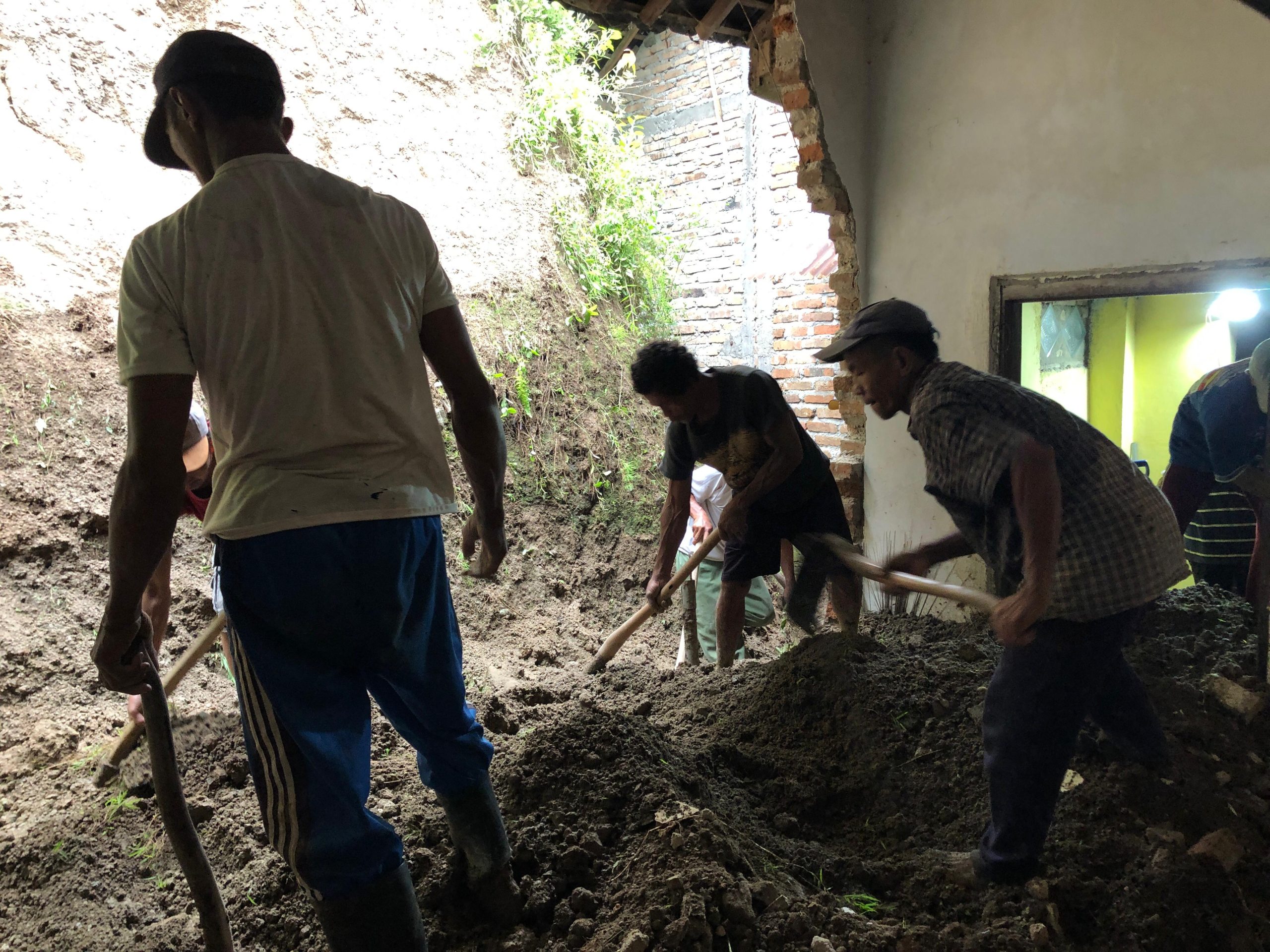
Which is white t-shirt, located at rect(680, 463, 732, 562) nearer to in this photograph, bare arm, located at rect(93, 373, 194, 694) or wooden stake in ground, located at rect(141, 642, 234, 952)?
wooden stake in ground, located at rect(141, 642, 234, 952)

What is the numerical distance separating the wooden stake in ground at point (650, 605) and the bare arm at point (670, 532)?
39mm

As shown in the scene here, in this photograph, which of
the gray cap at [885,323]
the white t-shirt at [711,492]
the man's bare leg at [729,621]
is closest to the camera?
the gray cap at [885,323]

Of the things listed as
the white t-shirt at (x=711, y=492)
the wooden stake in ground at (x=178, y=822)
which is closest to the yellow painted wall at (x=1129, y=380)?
the white t-shirt at (x=711, y=492)

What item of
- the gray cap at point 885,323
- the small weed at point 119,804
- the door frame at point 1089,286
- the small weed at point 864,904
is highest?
the door frame at point 1089,286

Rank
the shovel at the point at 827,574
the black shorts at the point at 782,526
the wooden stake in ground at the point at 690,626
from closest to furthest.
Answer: the shovel at the point at 827,574 → the black shorts at the point at 782,526 → the wooden stake in ground at the point at 690,626

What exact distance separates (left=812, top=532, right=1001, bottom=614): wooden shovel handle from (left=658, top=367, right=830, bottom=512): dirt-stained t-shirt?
32cm

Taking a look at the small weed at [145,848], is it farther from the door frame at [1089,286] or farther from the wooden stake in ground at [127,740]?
the door frame at [1089,286]

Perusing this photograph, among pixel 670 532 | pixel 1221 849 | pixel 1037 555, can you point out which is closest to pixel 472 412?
pixel 1037 555

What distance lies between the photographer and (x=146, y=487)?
1598mm

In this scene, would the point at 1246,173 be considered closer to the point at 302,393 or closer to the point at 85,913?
the point at 302,393

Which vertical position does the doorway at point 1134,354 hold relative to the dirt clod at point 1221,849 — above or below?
above

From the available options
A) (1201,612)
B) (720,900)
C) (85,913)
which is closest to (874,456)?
(1201,612)

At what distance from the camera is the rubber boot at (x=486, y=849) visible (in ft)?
6.71

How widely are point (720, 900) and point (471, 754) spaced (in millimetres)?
722
